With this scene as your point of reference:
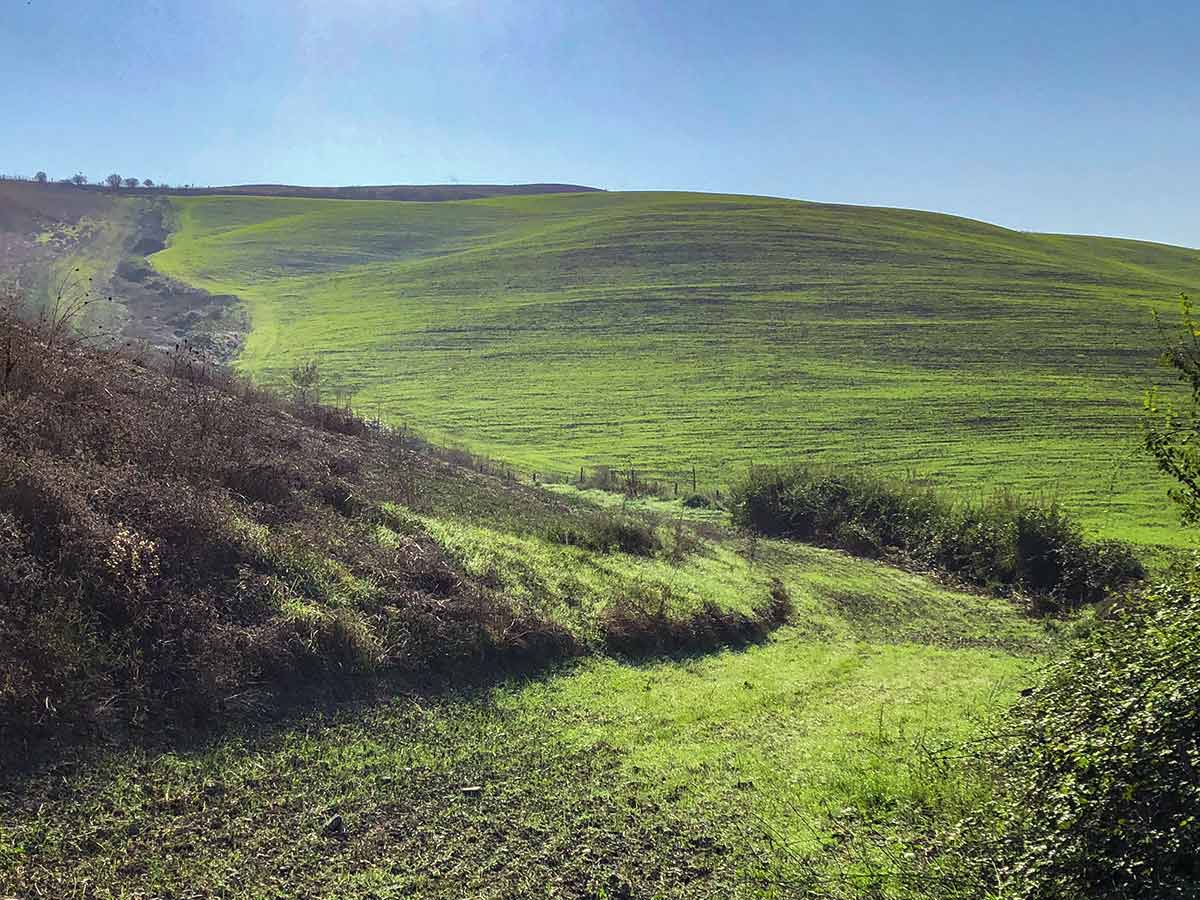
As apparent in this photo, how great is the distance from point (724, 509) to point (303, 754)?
27057mm

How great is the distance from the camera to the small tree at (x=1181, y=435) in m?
7.14

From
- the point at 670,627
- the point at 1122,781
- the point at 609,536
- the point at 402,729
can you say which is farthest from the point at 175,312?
the point at 1122,781

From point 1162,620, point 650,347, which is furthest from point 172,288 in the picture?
point 1162,620

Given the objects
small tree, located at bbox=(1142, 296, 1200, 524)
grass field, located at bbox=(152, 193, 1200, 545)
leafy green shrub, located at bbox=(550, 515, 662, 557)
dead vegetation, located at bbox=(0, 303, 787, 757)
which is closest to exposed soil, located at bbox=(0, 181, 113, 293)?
grass field, located at bbox=(152, 193, 1200, 545)

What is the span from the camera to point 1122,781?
558 cm

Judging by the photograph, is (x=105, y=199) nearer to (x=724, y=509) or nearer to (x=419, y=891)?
(x=724, y=509)

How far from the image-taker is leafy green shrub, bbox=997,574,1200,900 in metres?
5.30

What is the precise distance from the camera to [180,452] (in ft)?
40.1

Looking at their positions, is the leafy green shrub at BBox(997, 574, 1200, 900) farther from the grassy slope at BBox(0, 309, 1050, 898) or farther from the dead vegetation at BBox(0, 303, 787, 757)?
the dead vegetation at BBox(0, 303, 787, 757)

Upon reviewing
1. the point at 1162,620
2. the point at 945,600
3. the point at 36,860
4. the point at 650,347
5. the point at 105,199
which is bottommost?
the point at 945,600

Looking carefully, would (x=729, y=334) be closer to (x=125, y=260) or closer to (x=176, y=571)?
(x=176, y=571)

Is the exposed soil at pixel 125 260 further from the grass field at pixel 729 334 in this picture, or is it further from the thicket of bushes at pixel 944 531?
the thicket of bushes at pixel 944 531

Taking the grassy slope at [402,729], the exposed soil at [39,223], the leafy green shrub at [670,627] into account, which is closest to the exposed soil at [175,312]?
the exposed soil at [39,223]

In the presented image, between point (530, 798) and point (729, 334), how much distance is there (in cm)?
5611
